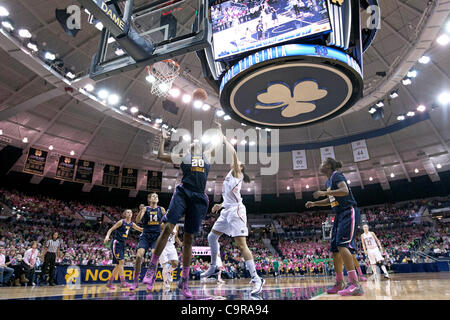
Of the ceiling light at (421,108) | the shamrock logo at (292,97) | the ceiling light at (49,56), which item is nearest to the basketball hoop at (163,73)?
the shamrock logo at (292,97)

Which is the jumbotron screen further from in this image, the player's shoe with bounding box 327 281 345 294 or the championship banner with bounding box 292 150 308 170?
the championship banner with bounding box 292 150 308 170

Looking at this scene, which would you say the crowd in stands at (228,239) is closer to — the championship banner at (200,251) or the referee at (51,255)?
the championship banner at (200,251)

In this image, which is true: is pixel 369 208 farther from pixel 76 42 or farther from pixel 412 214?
→ pixel 76 42

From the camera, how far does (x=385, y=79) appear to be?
15711 mm

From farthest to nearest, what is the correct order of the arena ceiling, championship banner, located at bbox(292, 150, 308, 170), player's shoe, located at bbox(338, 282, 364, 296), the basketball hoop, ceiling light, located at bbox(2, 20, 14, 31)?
championship banner, located at bbox(292, 150, 308, 170) → the arena ceiling → the basketball hoop → ceiling light, located at bbox(2, 20, 14, 31) → player's shoe, located at bbox(338, 282, 364, 296)

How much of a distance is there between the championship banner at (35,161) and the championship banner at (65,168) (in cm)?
104

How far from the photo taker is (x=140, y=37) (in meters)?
4.81

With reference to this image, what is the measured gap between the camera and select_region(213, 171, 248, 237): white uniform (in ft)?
15.5

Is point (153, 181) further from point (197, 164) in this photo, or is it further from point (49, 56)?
point (197, 164)

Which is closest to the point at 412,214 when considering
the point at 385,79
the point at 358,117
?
the point at 358,117

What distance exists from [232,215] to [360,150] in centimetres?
2086

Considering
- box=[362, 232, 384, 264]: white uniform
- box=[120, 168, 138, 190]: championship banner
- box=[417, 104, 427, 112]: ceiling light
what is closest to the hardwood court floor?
box=[362, 232, 384, 264]: white uniform

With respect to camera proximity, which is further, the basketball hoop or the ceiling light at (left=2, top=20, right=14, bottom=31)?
the basketball hoop

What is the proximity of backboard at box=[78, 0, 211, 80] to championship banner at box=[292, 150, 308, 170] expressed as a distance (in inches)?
786
